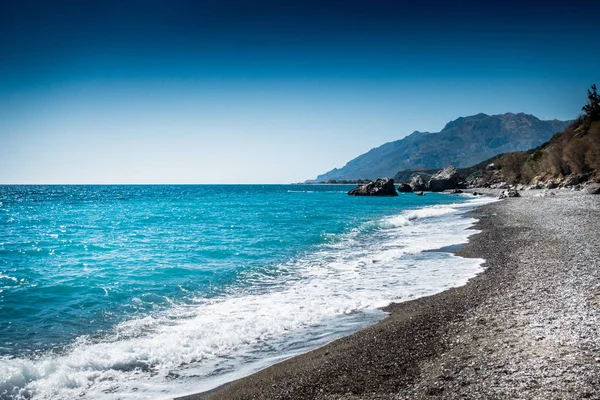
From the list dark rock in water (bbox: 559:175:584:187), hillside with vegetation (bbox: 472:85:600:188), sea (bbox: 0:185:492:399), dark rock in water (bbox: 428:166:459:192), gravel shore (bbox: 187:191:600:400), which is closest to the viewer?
gravel shore (bbox: 187:191:600:400)

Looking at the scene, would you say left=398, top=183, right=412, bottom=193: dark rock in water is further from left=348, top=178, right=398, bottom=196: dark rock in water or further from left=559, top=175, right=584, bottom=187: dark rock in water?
left=559, top=175, right=584, bottom=187: dark rock in water

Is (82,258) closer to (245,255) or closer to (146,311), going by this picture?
(245,255)

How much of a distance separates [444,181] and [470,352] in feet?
446

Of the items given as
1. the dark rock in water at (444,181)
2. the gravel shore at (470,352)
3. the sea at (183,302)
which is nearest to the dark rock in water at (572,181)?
the sea at (183,302)

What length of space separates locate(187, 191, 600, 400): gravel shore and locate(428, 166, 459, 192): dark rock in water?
418 feet

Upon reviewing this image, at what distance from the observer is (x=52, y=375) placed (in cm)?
815

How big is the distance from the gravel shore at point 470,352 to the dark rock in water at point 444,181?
127388 millimetres

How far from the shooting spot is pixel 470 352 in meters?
7.21

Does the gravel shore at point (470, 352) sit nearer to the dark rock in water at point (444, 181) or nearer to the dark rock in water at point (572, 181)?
the dark rock in water at point (572, 181)

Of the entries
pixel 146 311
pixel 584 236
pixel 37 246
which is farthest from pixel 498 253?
pixel 37 246

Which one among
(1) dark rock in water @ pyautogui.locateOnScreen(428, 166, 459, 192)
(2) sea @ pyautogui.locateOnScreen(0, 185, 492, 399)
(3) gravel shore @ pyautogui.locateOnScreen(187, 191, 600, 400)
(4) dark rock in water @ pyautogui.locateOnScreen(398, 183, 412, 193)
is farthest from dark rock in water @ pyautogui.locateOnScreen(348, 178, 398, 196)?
(3) gravel shore @ pyautogui.locateOnScreen(187, 191, 600, 400)

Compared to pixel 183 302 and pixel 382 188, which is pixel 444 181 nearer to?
pixel 382 188

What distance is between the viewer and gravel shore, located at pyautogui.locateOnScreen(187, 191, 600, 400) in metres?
5.90

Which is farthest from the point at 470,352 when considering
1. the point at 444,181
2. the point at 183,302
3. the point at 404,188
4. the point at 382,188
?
the point at 444,181
